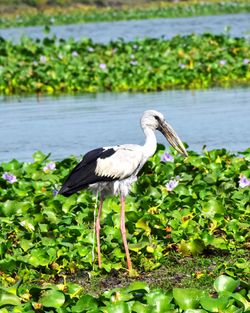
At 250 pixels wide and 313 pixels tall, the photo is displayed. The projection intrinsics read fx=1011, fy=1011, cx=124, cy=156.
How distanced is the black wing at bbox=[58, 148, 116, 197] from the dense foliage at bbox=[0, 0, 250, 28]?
34.9 metres

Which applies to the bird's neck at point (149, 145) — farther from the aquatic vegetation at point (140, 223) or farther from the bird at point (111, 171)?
the aquatic vegetation at point (140, 223)

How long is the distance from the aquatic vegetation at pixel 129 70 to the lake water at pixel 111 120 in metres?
0.53

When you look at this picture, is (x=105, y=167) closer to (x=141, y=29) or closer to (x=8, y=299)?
(x=8, y=299)

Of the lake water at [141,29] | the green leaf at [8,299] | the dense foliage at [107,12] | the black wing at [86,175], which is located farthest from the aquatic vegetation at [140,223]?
the dense foliage at [107,12]

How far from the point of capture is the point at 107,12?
46594mm

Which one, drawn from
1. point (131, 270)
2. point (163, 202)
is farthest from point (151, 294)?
point (163, 202)

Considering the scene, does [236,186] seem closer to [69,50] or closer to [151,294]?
[151,294]

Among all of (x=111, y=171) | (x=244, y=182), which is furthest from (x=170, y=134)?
(x=244, y=182)

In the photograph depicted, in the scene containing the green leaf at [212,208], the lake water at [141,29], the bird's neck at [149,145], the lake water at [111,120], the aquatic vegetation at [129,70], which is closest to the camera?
the bird's neck at [149,145]

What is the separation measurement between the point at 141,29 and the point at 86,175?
90.3ft

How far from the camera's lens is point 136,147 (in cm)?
670

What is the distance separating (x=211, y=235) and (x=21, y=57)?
12634 mm

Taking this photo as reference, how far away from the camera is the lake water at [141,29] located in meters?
30.4

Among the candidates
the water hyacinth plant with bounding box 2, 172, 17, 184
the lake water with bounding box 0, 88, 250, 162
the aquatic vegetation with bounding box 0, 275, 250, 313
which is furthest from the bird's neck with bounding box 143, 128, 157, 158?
the lake water with bounding box 0, 88, 250, 162
